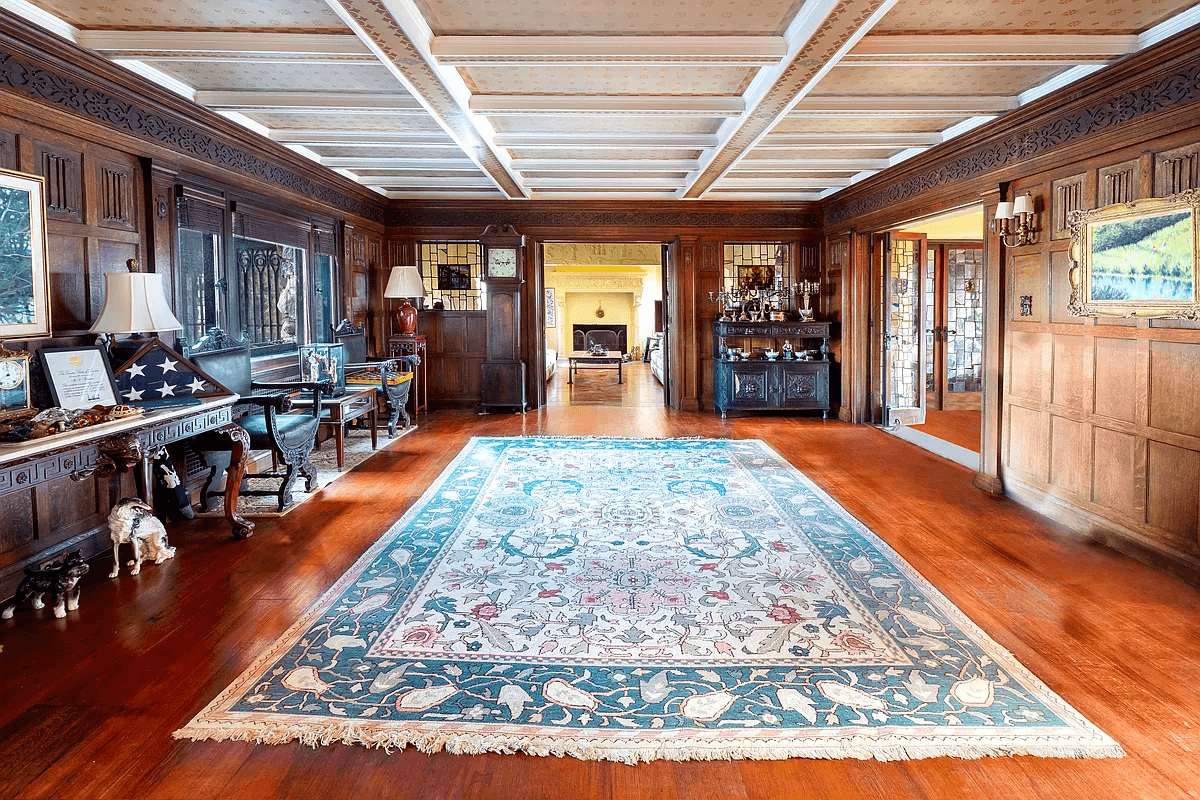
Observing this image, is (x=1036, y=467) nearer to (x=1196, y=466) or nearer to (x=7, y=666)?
(x=1196, y=466)

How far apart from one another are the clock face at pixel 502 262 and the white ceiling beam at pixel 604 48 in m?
5.55

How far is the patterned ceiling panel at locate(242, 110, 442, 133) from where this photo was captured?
18.2ft

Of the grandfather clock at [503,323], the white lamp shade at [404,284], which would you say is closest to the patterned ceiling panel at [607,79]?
the white lamp shade at [404,284]

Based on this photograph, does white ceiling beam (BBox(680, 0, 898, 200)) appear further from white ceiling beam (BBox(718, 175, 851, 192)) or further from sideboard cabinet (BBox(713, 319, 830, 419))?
sideboard cabinet (BBox(713, 319, 830, 419))

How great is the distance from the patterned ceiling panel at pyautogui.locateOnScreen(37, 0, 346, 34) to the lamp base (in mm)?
5505

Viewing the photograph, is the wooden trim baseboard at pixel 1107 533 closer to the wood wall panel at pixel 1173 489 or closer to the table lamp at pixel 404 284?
the wood wall panel at pixel 1173 489

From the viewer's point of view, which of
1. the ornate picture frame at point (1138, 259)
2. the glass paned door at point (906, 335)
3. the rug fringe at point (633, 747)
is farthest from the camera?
the glass paned door at point (906, 335)

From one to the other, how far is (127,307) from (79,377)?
440mm

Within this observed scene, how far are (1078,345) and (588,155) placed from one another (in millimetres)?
4243

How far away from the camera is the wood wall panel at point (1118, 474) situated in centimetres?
419

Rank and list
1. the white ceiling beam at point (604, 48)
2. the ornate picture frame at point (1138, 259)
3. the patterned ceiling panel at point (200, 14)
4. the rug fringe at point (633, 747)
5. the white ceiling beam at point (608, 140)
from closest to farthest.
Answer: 1. the rug fringe at point (633, 747)
2. the patterned ceiling panel at point (200, 14)
3. the ornate picture frame at point (1138, 259)
4. the white ceiling beam at point (604, 48)
5. the white ceiling beam at point (608, 140)

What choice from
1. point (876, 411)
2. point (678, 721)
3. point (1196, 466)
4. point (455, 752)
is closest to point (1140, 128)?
point (1196, 466)

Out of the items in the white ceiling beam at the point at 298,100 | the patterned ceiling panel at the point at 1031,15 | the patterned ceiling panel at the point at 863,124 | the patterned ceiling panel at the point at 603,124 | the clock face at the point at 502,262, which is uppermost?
the patterned ceiling panel at the point at 603,124

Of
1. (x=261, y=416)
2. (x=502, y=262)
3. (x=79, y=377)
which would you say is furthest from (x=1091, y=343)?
(x=502, y=262)
